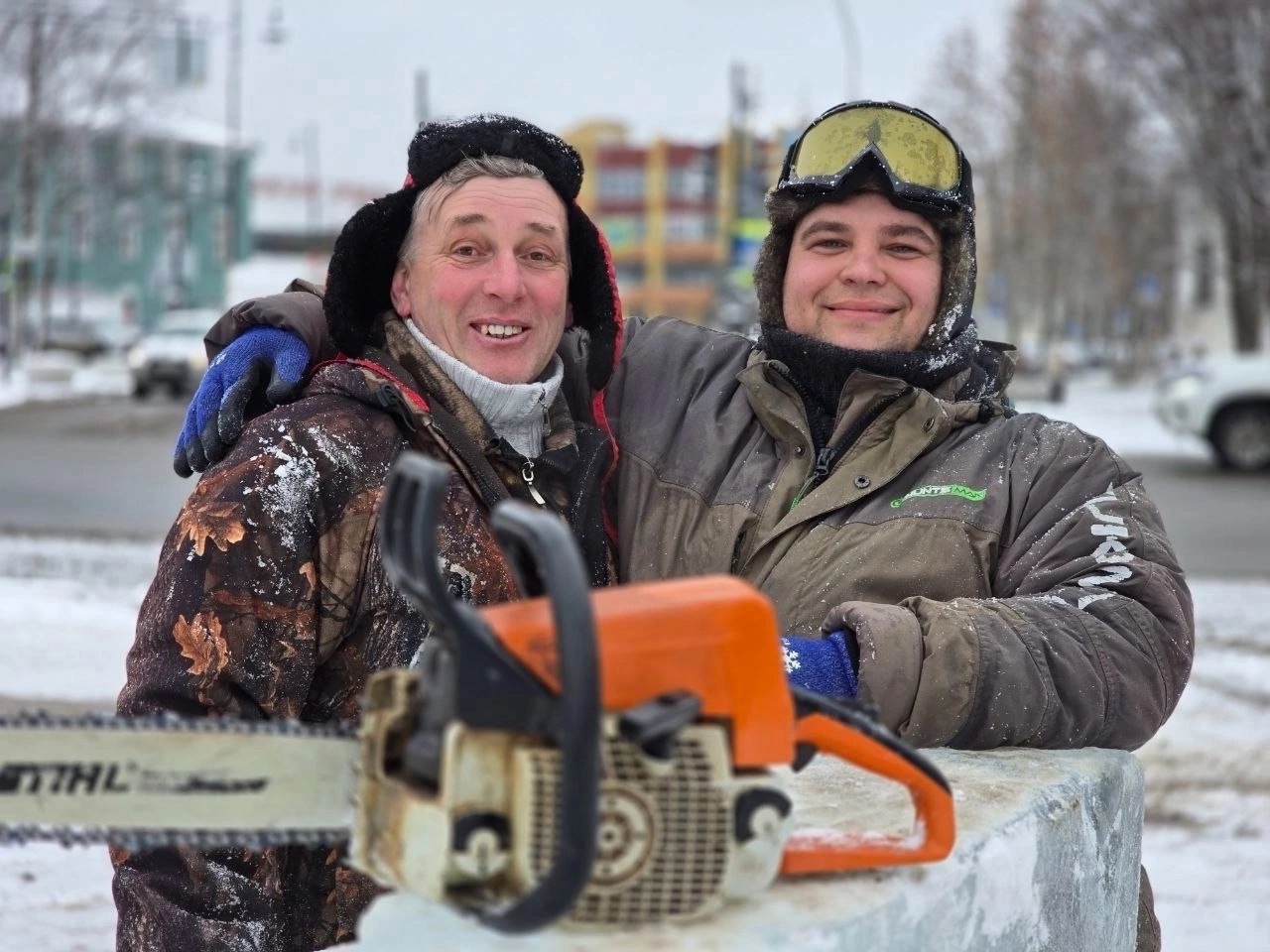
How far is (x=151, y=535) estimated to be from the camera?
9.70 metres

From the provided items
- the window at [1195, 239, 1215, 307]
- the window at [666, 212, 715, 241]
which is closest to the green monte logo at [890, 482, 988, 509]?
the window at [1195, 239, 1215, 307]

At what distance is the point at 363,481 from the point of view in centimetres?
227

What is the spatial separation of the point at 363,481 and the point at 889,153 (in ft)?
3.75

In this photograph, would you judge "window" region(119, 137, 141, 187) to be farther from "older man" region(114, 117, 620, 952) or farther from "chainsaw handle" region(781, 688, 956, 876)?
"chainsaw handle" region(781, 688, 956, 876)

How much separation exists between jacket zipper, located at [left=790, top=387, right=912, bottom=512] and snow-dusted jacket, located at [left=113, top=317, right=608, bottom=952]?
58 cm

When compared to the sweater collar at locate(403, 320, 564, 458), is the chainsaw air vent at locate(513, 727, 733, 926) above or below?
below

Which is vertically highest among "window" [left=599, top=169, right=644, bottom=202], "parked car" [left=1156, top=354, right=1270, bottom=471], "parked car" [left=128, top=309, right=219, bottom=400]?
"window" [left=599, top=169, right=644, bottom=202]

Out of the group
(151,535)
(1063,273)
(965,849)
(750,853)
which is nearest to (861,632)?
(965,849)

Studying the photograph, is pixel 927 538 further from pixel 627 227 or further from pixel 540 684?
pixel 627 227

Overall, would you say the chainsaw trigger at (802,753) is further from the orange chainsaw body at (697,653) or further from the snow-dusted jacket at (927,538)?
the snow-dusted jacket at (927,538)

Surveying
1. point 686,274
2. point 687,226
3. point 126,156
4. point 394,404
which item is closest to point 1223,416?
point 394,404

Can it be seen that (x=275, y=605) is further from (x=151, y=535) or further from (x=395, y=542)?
(x=151, y=535)

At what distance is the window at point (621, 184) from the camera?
81.9 metres

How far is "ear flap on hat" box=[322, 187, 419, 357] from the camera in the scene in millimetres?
2506
